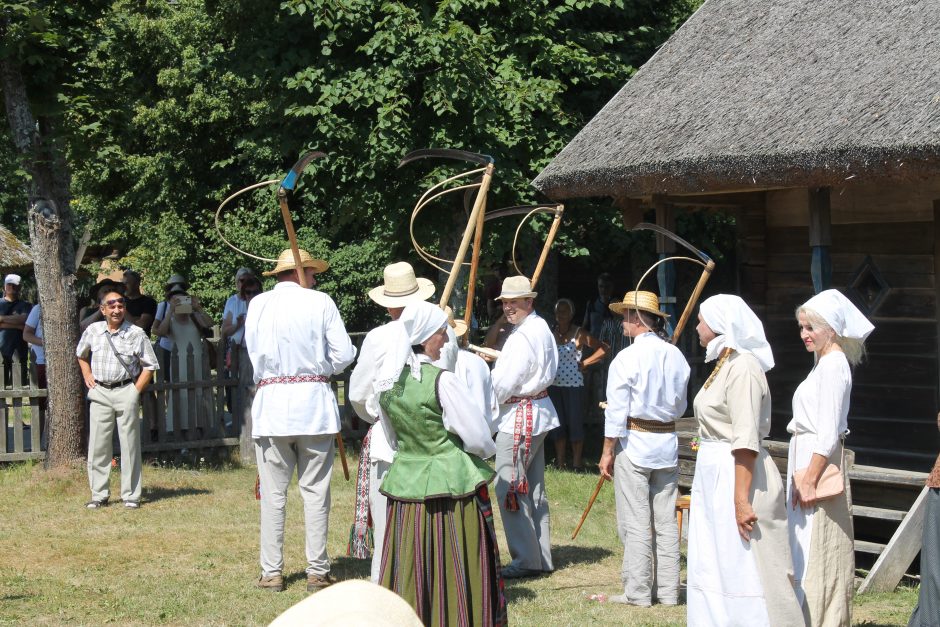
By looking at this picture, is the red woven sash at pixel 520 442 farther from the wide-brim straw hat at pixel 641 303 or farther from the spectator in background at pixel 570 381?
the spectator in background at pixel 570 381

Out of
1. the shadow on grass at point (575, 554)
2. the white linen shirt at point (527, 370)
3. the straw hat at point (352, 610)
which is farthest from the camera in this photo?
the shadow on grass at point (575, 554)

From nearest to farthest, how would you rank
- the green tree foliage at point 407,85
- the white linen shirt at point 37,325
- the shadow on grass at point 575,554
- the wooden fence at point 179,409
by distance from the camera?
the shadow on grass at point 575,554 → the wooden fence at point 179,409 → the green tree foliage at point 407,85 → the white linen shirt at point 37,325

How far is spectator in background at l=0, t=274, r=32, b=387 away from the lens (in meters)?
13.2

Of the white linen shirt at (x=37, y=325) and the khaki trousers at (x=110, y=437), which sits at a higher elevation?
the white linen shirt at (x=37, y=325)

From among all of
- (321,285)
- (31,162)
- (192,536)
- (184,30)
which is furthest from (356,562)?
(184,30)

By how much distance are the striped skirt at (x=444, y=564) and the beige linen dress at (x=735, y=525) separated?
105 centimetres

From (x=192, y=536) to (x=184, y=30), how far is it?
1703 centimetres

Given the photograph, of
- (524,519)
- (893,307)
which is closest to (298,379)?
(524,519)

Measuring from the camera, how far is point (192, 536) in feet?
27.6

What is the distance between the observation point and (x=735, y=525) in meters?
5.31

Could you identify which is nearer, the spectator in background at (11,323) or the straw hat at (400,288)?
the straw hat at (400,288)

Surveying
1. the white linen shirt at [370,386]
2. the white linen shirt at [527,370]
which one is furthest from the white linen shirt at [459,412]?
the white linen shirt at [527,370]

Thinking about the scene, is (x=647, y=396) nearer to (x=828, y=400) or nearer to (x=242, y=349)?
(x=828, y=400)

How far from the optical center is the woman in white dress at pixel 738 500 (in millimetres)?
5246
